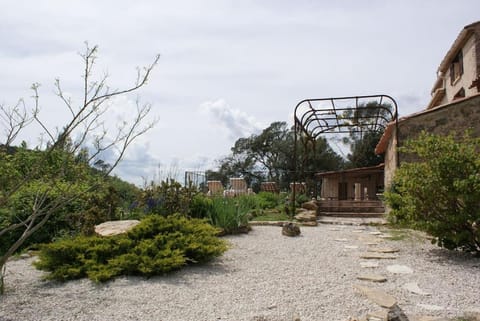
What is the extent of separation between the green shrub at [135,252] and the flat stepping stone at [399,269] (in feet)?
7.10

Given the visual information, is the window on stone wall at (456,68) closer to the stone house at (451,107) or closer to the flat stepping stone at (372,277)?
the stone house at (451,107)

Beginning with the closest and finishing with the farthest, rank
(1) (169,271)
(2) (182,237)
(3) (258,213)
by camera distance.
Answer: (1) (169,271) → (2) (182,237) → (3) (258,213)

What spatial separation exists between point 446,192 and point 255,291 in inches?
133

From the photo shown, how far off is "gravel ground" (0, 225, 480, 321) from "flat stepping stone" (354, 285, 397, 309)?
81 mm

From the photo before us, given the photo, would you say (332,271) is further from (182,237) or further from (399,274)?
(182,237)

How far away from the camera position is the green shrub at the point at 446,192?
218 inches

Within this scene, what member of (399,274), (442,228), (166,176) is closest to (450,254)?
(442,228)

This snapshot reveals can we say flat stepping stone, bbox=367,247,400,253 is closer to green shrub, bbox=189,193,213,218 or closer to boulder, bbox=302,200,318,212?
green shrub, bbox=189,193,213,218

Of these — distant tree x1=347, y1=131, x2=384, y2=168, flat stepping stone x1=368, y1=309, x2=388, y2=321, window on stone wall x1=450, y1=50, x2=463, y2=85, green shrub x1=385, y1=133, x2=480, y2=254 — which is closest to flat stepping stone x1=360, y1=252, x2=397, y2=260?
green shrub x1=385, y1=133, x2=480, y2=254

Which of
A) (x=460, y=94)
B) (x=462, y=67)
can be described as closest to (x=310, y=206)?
(x=460, y=94)

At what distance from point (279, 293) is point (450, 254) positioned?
11.3ft

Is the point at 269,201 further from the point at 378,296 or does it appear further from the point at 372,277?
the point at 378,296

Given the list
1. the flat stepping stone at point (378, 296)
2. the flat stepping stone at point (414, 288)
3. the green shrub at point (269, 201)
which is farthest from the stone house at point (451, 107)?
the green shrub at point (269, 201)

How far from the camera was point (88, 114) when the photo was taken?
372cm
